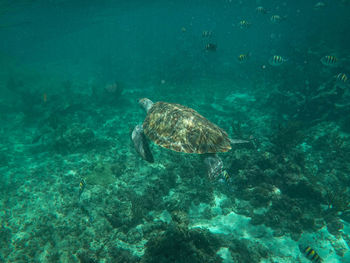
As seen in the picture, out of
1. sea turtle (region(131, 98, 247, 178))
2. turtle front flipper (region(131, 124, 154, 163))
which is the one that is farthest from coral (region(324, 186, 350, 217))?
turtle front flipper (region(131, 124, 154, 163))

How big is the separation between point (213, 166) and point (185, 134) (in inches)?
53.0

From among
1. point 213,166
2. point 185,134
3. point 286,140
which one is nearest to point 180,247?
point 213,166

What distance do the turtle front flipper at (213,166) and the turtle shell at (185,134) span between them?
33 cm

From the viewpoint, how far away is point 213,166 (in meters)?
6.02

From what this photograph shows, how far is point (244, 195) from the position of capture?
787 centimetres

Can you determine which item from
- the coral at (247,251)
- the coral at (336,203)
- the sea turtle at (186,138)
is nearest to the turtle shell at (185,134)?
the sea turtle at (186,138)

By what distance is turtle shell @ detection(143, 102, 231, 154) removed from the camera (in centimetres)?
609

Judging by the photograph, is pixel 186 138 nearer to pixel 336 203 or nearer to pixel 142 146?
pixel 142 146

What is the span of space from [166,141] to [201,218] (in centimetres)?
337

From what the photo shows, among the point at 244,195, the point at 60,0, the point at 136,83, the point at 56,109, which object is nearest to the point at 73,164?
the point at 244,195

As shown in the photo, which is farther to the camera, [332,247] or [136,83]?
[136,83]

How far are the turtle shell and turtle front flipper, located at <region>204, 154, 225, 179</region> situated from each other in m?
0.33

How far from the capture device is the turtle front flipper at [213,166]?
584 centimetres

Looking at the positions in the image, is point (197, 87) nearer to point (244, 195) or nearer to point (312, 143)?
point (312, 143)
